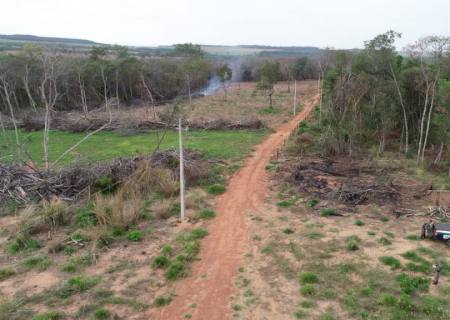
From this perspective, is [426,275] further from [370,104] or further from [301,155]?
[370,104]

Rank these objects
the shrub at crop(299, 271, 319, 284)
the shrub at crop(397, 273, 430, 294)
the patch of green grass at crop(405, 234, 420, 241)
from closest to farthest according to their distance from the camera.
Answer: the shrub at crop(397, 273, 430, 294) < the shrub at crop(299, 271, 319, 284) < the patch of green grass at crop(405, 234, 420, 241)

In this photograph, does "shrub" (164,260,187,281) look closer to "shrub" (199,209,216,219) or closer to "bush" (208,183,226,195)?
"shrub" (199,209,216,219)

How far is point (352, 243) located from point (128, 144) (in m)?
16.8

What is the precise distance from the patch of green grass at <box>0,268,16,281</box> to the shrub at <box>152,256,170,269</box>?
138 inches

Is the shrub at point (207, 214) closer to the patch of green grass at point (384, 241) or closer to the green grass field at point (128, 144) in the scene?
the patch of green grass at point (384, 241)

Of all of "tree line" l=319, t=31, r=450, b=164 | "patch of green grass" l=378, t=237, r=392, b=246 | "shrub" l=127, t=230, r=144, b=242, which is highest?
"tree line" l=319, t=31, r=450, b=164

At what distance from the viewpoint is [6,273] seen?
9.63m

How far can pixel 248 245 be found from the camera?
35.6 feet

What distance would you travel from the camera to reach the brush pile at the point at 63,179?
46.2 ft

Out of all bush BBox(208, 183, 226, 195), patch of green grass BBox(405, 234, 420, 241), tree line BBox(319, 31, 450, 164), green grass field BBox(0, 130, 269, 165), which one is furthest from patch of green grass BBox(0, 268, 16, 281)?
tree line BBox(319, 31, 450, 164)

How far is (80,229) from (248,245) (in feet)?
17.2

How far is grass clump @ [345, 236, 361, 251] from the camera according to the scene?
10352mm

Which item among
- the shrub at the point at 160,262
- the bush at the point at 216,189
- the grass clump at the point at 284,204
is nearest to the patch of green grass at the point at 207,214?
the bush at the point at 216,189

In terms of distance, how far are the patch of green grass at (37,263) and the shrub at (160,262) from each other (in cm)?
281
